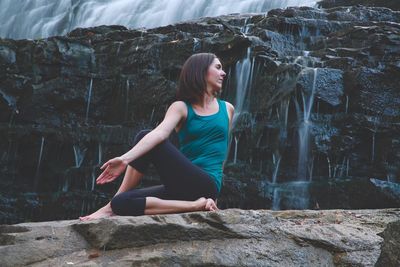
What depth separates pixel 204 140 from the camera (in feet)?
12.5

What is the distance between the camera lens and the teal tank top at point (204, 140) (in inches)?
149

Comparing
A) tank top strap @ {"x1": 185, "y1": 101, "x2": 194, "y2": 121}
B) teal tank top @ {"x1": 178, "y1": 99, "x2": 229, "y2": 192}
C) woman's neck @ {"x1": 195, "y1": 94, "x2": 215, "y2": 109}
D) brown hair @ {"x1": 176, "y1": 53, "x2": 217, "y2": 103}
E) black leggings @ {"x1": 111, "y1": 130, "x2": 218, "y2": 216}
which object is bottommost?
black leggings @ {"x1": 111, "y1": 130, "x2": 218, "y2": 216}

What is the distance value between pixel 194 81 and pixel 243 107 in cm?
669

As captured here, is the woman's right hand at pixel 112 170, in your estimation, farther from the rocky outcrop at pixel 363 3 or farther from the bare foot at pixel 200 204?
the rocky outcrop at pixel 363 3

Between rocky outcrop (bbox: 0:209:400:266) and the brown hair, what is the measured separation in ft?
2.79

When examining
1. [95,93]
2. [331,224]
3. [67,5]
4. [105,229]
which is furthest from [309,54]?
[67,5]

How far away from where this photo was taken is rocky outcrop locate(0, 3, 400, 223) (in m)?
9.73

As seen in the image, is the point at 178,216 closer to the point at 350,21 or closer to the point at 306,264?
the point at 306,264

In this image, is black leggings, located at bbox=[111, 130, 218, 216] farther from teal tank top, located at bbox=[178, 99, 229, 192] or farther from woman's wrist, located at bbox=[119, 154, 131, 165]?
woman's wrist, located at bbox=[119, 154, 131, 165]

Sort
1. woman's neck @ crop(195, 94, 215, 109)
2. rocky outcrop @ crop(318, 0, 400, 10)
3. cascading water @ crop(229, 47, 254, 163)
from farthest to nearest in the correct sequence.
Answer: rocky outcrop @ crop(318, 0, 400, 10) → cascading water @ crop(229, 47, 254, 163) → woman's neck @ crop(195, 94, 215, 109)

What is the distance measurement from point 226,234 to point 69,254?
2.95 ft

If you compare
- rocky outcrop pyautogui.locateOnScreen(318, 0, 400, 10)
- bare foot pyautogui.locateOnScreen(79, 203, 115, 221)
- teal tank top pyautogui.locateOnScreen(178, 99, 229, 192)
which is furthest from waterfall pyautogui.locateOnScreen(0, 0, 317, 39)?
bare foot pyautogui.locateOnScreen(79, 203, 115, 221)

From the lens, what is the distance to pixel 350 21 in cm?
1338

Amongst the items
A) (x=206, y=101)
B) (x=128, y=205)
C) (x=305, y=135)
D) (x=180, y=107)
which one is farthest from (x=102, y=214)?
(x=305, y=135)
